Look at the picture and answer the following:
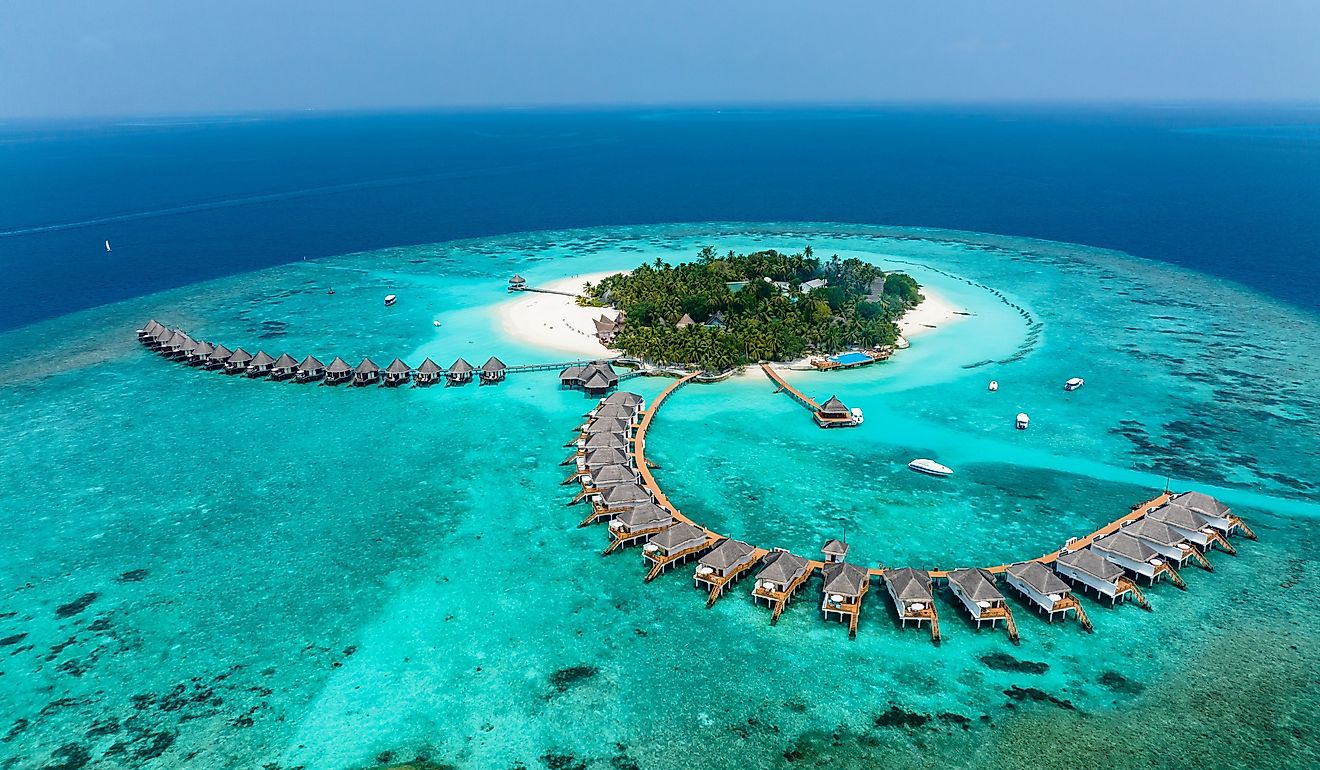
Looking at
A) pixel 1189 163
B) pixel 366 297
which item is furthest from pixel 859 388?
pixel 1189 163

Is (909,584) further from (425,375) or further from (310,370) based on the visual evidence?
(310,370)

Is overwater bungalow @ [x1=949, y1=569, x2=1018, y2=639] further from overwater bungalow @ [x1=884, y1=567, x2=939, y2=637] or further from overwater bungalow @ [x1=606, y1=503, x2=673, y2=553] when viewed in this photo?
overwater bungalow @ [x1=606, y1=503, x2=673, y2=553]

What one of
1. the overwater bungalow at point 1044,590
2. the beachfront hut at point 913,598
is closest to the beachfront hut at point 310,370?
the beachfront hut at point 913,598

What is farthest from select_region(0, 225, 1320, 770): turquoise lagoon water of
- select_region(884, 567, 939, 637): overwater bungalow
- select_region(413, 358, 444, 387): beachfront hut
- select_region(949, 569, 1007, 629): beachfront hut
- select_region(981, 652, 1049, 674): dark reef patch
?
select_region(413, 358, 444, 387): beachfront hut

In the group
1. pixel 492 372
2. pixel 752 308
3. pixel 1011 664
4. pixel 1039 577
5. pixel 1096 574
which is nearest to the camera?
pixel 1011 664

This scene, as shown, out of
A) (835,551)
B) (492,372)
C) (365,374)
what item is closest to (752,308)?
(492,372)

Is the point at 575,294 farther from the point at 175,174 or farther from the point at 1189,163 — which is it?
the point at 1189,163

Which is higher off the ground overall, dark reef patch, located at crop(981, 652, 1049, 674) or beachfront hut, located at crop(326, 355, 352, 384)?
beachfront hut, located at crop(326, 355, 352, 384)
